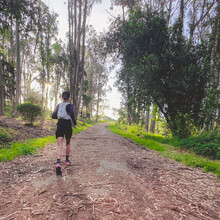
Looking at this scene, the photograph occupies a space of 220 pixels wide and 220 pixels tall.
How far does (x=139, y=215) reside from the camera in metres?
1.64

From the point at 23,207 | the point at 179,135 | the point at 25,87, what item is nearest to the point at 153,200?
the point at 23,207

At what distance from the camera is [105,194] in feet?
6.80

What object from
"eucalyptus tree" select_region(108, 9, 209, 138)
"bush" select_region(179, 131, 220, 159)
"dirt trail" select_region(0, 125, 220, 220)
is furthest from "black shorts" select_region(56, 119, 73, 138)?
"eucalyptus tree" select_region(108, 9, 209, 138)

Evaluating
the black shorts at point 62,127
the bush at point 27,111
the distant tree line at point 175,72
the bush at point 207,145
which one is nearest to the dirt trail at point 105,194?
the black shorts at point 62,127

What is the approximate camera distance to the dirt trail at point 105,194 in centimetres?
167

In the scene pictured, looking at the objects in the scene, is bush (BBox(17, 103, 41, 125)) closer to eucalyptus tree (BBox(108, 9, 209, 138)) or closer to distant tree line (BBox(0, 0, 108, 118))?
distant tree line (BBox(0, 0, 108, 118))

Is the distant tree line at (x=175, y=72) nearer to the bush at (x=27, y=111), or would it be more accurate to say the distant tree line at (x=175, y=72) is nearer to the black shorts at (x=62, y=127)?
the black shorts at (x=62, y=127)

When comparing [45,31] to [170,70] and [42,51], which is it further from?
[170,70]

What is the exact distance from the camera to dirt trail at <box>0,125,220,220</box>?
1668 mm

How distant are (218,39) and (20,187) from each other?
13904mm

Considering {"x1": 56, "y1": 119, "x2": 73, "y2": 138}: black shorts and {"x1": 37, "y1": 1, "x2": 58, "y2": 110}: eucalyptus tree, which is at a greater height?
{"x1": 37, "y1": 1, "x2": 58, "y2": 110}: eucalyptus tree

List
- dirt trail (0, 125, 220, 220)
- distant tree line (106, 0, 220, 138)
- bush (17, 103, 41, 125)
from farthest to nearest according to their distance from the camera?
bush (17, 103, 41, 125) → distant tree line (106, 0, 220, 138) → dirt trail (0, 125, 220, 220)

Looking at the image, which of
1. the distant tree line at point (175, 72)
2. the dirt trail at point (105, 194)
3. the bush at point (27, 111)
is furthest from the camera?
the bush at point (27, 111)

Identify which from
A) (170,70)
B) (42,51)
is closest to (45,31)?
(42,51)
